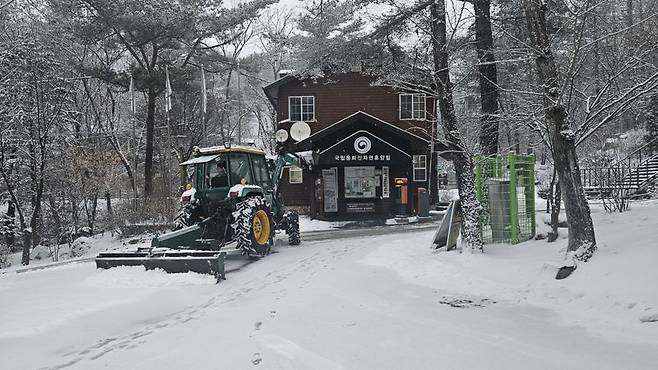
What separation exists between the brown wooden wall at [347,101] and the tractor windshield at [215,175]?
1384cm

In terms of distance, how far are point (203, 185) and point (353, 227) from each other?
8472mm

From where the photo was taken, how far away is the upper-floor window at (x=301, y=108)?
2539 cm

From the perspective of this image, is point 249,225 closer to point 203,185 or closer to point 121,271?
point 203,185

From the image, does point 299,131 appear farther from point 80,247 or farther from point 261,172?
point 80,247

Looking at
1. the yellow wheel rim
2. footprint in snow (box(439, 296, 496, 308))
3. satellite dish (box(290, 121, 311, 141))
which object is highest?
satellite dish (box(290, 121, 311, 141))

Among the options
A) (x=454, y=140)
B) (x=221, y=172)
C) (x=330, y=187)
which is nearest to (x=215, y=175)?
(x=221, y=172)

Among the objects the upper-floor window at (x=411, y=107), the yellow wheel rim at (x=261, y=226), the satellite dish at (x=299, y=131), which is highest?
the upper-floor window at (x=411, y=107)

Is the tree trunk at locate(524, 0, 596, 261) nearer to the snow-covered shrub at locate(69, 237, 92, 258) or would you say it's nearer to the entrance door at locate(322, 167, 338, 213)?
the entrance door at locate(322, 167, 338, 213)

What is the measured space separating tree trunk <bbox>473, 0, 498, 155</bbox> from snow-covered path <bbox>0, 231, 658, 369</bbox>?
4.49 metres

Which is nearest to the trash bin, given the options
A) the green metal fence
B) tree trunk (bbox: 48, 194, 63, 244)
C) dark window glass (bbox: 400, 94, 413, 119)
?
dark window glass (bbox: 400, 94, 413, 119)

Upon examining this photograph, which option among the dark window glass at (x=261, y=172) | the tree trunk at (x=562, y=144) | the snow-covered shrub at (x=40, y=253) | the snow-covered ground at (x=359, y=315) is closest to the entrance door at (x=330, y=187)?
the dark window glass at (x=261, y=172)

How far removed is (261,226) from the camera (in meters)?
11.3

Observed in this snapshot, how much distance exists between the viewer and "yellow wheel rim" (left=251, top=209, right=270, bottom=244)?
1114cm

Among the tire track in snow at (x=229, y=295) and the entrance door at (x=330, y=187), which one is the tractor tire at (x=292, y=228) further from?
the entrance door at (x=330, y=187)
